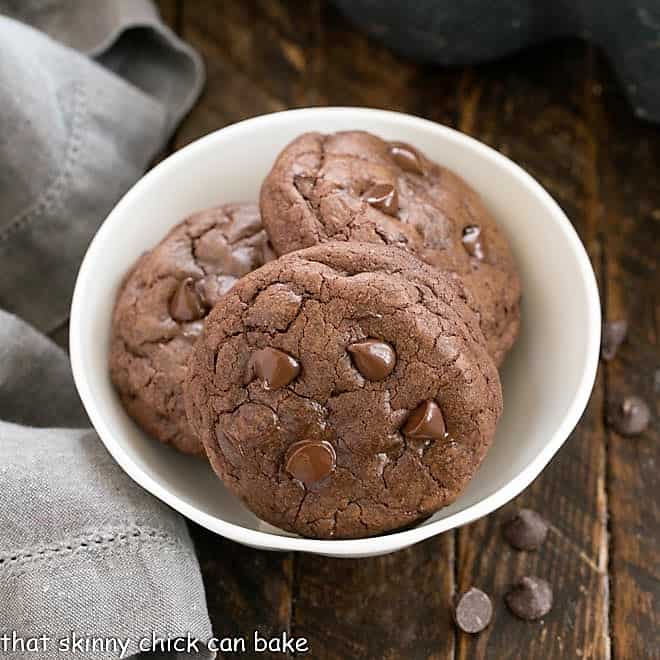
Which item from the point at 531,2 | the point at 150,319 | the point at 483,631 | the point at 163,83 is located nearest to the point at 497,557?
the point at 483,631

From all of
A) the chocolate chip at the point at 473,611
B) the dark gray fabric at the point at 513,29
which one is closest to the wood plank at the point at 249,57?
the dark gray fabric at the point at 513,29

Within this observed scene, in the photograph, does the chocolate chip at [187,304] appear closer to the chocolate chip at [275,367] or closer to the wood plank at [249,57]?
the chocolate chip at [275,367]

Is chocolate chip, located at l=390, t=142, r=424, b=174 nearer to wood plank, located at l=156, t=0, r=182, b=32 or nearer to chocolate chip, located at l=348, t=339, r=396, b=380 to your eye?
chocolate chip, located at l=348, t=339, r=396, b=380

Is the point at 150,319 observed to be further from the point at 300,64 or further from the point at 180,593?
the point at 300,64

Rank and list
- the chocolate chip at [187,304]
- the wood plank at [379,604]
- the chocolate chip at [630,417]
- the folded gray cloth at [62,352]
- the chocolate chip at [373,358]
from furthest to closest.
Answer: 1. the chocolate chip at [630,417]
2. the wood plank at [379,604]
3. the chocolate chip at [187,304]
4. the folded gray cloth at [62,352]
5. the chocolate chip at [373,358]

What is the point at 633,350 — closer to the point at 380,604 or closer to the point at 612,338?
the point at 612,338

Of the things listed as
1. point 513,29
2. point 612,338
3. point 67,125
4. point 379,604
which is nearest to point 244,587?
point 379,604
